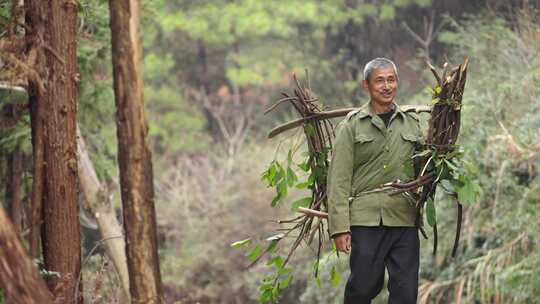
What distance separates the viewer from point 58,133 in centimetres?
794

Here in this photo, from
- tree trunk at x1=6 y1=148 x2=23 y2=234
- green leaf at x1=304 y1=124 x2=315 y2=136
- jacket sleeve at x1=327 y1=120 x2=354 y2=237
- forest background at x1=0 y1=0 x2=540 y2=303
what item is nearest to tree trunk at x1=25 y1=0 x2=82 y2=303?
forest background at x1=0 y1=0 x2=540 y2=303

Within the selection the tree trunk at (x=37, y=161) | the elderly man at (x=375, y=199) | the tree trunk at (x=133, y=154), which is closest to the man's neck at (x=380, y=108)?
the elderly man at (x=375, y=199)

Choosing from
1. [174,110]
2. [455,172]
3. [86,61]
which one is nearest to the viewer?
[455,172]

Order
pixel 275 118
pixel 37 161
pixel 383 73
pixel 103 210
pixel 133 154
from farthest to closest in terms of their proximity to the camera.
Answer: pixel 275 118, pixel 103 210, pixel 133 154, pixel 37 161, pixel 383 73

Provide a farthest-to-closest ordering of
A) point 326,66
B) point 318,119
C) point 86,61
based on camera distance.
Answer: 1. point 326,66
2. point 86,61
3. point 318,119

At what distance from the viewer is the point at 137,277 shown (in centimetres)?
859

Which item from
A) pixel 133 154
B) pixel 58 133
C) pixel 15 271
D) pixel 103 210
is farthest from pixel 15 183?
pixel 15 271

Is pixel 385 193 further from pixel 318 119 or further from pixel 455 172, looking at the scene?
pixel 318 119

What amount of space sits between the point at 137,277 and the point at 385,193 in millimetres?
2765

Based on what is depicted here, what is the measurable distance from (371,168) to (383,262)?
609 millimetres

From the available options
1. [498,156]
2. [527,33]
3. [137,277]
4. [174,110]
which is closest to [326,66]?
[174,110]

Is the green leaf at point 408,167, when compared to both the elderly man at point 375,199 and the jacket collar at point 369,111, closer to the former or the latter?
the elderly man at point 375,199

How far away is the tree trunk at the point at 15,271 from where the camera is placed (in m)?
5.31

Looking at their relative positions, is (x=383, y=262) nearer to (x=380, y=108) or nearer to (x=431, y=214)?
(x=431, y=214)
